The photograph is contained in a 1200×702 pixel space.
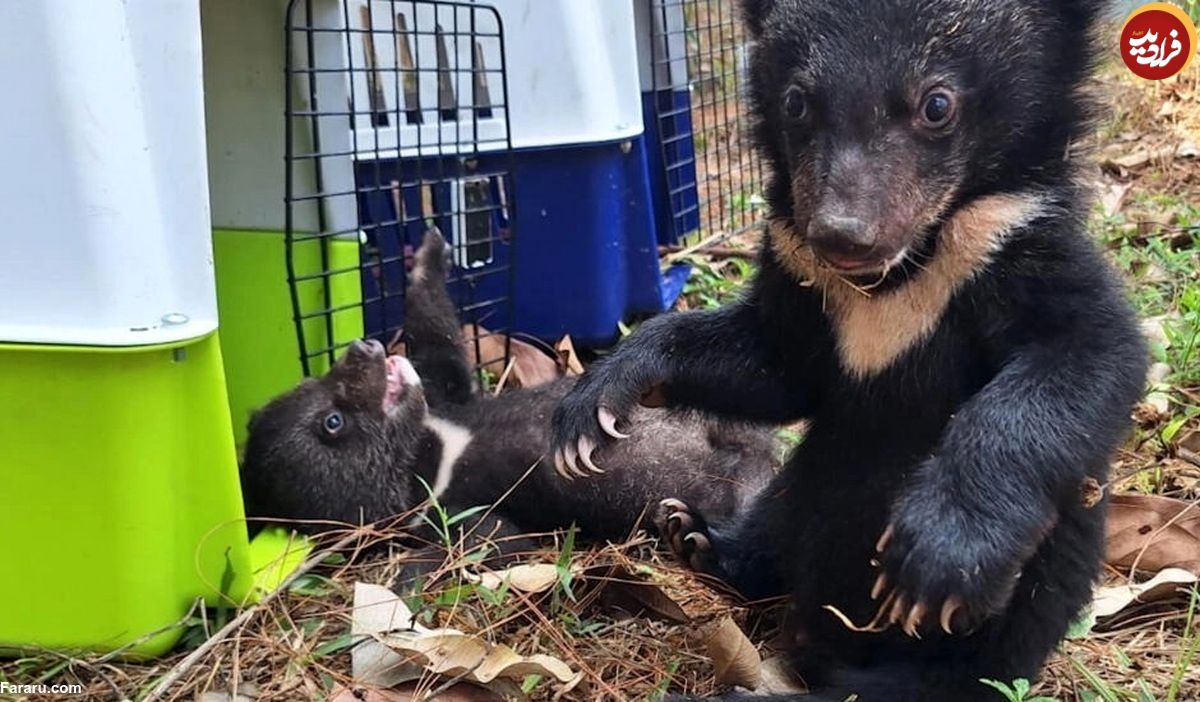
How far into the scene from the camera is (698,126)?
6688 millimetres

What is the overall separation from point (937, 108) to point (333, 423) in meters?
2.33

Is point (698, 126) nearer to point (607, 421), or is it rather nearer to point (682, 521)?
point (682, 521)

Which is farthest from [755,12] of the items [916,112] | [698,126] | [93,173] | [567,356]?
[698,126]

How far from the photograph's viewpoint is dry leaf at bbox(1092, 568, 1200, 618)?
2.96 m

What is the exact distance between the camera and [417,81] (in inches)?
163

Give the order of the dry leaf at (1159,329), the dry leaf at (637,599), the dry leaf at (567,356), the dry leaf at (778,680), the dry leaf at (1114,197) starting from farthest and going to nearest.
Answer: the dry leaf at (1114,197) → the dry leaf at (567,356) → the dry leaf at (1159,329) → the dry leaf at (637,599) → the dry leaf at (778,680)

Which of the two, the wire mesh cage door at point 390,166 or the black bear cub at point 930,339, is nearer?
the black bear cub at point 930,339

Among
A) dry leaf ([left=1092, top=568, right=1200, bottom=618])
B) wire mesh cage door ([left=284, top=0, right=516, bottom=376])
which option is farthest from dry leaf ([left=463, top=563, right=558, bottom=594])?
dry leaf ([left=1092, top=568, right=1200, bottom=618])

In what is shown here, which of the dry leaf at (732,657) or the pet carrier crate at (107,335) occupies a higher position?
the pet carrier crate at (107,335)

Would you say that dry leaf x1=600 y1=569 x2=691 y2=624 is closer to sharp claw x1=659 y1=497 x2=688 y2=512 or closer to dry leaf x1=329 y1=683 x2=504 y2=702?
sharp claw x1=659 y1=497 x2=688 y2=512

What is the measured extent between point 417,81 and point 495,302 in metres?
0.89

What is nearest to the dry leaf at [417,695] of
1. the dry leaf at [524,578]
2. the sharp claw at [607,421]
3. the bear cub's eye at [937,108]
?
the dry leaf at [524,578]

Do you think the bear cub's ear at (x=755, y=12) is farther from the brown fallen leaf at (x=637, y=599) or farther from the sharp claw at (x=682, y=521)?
the brown fallen leaf at (x=637, y=599)

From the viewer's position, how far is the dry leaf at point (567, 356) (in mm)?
4695
